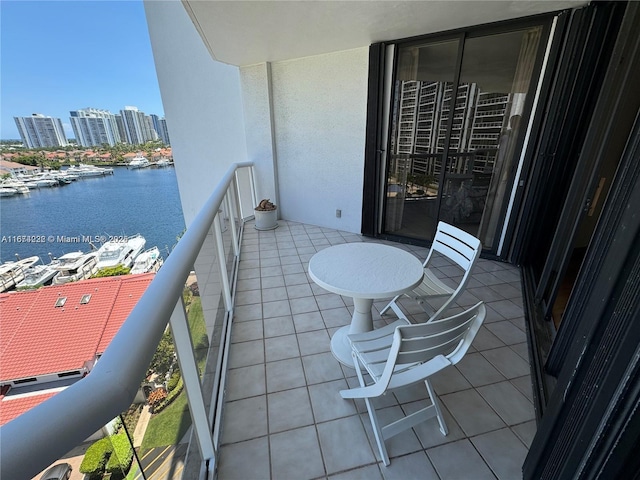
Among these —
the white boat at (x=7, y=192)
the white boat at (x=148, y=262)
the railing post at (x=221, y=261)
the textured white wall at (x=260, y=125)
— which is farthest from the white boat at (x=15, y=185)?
the railing post at (x=221, y=261)

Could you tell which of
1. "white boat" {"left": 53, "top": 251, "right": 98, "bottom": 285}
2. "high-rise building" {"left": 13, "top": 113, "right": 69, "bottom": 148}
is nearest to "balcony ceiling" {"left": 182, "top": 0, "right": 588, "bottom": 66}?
Result: "white boat" {"left": 53, "top": 251, "right": 98, "bottom": 285}

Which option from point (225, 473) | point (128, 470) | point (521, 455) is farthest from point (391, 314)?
point (128, 470)

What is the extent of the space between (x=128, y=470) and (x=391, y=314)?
2.02 meters

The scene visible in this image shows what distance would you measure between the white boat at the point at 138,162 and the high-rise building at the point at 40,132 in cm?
227

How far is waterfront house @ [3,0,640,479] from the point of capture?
0.90 m

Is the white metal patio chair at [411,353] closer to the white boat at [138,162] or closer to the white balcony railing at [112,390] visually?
the white balcony railing at [112,390]

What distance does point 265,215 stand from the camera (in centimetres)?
438

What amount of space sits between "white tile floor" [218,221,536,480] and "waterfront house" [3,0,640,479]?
15 mm

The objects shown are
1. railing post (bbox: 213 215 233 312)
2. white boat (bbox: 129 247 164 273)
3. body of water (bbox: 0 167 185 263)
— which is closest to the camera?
railing post (bbox: 213 215 233 312)

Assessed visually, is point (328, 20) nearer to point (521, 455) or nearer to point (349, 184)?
point (349, 184)

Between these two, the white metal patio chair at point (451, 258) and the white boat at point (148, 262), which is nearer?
the white metal patio chair at point (451, 258)

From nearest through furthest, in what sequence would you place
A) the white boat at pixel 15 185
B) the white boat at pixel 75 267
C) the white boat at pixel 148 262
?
the white boat at pixel 75 267 → the white boat at pixel 148 262 → the white boat at pixel 15 185

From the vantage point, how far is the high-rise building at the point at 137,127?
11.3 meters

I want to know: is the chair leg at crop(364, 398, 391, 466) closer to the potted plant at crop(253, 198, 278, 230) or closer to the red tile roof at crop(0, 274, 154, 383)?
the red tile roof at crop(0, 274, 154, 383)
